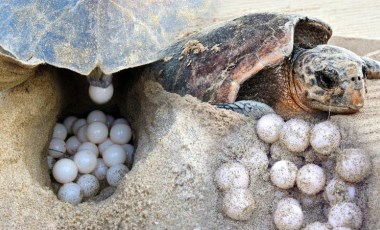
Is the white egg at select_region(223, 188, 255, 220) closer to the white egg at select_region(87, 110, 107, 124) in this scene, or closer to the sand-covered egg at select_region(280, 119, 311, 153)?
the sand-covered egg at select_region(280, 119, 311, 153)

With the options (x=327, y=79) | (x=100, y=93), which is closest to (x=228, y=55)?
(x=327, y=79)

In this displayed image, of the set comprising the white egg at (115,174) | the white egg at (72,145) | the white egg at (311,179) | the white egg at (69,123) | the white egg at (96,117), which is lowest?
the white egg at (69,123)

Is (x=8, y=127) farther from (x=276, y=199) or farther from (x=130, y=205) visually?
(x=276, y=199)

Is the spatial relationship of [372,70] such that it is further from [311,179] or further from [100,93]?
[100,93]

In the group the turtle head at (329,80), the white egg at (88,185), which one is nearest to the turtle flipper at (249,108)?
the turtle head at (329,80)

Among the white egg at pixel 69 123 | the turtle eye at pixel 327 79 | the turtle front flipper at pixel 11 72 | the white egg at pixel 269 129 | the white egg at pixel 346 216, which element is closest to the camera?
the white egg at pixel 346 216

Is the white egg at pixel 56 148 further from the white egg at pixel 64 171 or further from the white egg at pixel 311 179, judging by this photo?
the white egg at pixel 311 179
